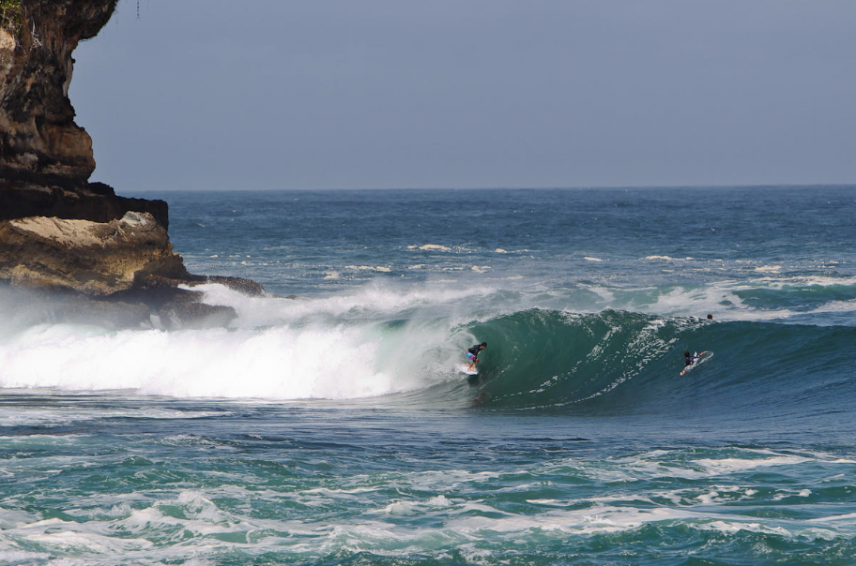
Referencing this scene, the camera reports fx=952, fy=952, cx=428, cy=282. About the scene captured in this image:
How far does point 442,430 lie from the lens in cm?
1650

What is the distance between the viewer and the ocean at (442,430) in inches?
401

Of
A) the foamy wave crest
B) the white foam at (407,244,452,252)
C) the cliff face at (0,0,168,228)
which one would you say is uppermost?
the cliff face at (0,0,168,228)

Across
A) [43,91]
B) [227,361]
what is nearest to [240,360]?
[227,361]

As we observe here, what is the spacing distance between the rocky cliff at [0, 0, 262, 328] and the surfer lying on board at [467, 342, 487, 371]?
9562 millimetres

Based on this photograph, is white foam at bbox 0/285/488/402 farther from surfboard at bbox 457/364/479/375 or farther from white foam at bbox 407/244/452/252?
white foam at bbox 407/244/452/252

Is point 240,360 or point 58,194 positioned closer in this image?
point 240,360

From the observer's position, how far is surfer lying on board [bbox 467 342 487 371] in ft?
75.6

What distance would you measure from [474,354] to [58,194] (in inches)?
469

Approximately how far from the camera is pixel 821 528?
33.4 feet

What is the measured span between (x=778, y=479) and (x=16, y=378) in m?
18.0

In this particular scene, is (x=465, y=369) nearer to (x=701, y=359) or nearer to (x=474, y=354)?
(x=474, y=354)

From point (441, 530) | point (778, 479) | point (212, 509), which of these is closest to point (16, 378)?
point (212, 509)

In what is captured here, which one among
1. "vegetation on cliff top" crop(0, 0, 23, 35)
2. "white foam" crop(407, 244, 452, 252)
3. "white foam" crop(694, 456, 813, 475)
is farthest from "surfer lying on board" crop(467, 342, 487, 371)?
"white foam" crop(407, 244, 452, 252)

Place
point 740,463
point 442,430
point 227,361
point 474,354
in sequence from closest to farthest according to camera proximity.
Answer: point 740,463 → point 442,430 → point 474,354 → point 227,361
